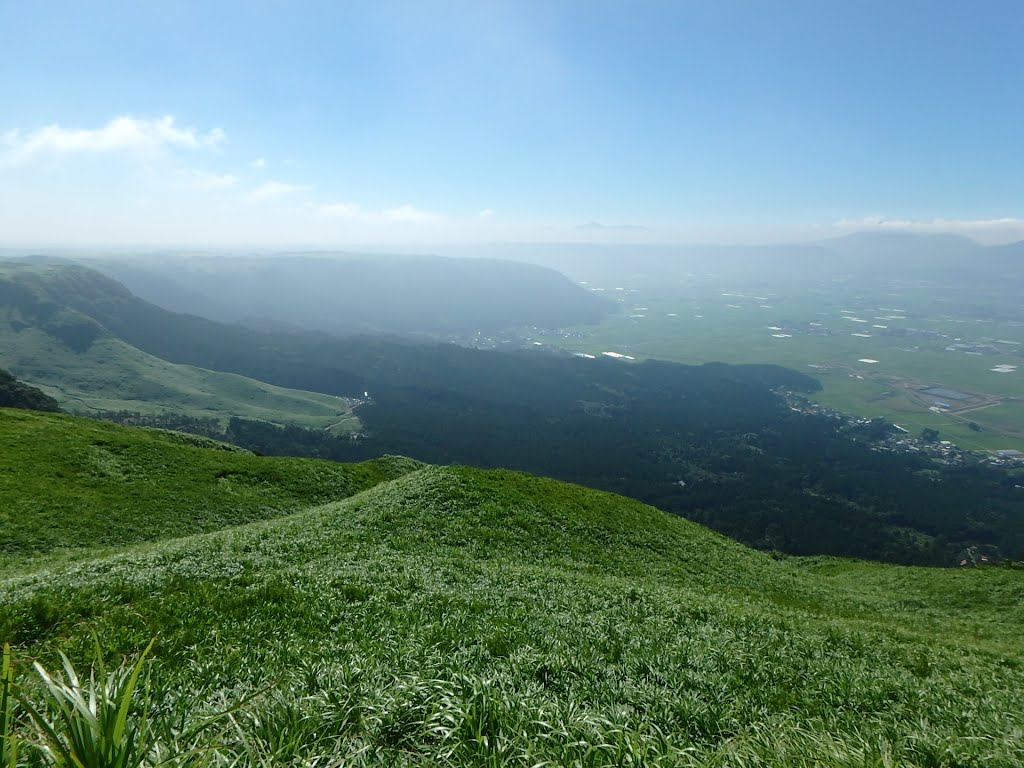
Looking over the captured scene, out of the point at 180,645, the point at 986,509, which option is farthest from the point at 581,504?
the point at 986,509

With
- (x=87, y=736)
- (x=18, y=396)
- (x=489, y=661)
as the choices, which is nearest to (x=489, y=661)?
(x=489, y=661)

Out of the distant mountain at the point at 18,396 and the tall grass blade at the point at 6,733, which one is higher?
the tall grass blade at the point at 6,733

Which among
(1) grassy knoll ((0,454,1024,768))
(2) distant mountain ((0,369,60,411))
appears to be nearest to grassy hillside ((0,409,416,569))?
(1) grassy knoll ((0,454,1024,768))

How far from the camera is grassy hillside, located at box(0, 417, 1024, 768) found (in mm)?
6766

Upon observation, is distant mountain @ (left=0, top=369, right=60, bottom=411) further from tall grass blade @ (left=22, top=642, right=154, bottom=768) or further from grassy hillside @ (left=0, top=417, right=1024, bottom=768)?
tall grass blade @ (left=22, top=642, right=154, bottom=768)

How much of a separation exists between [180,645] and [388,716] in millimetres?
7116

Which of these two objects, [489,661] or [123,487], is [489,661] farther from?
[123,487]

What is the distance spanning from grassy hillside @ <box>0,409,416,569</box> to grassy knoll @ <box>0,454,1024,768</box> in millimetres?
9706

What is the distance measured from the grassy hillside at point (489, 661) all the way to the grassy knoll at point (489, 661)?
0.20 ft

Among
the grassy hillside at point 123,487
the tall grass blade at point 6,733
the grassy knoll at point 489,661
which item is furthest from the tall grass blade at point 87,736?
the grassy hillside at point 123,487

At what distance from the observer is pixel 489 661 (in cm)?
1098

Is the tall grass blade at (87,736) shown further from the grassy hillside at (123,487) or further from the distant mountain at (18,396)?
the distant mountain at (18,396)

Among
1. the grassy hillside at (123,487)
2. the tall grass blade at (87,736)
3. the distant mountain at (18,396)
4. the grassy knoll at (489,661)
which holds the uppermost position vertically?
the tall grass blade at (87,736)

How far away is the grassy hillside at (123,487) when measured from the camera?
32.2 m
